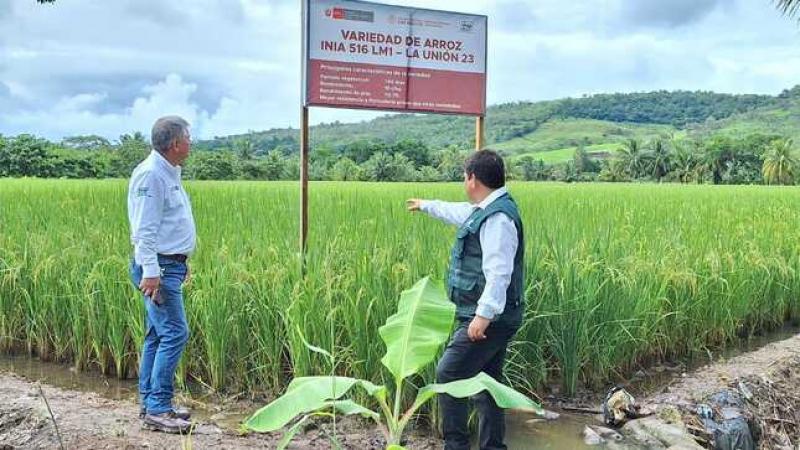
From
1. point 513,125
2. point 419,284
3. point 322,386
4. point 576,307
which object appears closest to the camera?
point 322,386

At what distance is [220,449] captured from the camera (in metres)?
→ 3.60

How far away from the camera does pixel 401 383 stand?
3328 millimetres

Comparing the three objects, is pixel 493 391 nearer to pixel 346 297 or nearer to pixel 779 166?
pixel 346 297

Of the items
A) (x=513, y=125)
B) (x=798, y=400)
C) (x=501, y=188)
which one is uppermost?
(x=513, y=125)

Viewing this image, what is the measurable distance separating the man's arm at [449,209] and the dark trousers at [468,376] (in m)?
0.59

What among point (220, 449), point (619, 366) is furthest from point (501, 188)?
point (619, 366)

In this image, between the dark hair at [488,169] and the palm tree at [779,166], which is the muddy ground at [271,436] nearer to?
the dark hair at [488,169]

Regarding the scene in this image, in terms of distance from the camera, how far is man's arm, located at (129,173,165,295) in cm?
367

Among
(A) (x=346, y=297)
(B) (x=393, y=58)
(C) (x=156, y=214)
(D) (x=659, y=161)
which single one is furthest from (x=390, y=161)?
(D) (x=659, y=161)

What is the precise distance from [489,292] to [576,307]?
1604mm

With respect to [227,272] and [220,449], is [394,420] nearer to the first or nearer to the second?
[220,449]

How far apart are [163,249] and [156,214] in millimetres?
195

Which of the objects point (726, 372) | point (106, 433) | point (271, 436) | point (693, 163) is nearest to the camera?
point (106, 433)

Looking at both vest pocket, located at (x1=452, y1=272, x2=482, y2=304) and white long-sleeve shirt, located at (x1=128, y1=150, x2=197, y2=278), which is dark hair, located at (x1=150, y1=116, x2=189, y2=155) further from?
vest pocket, located at (x1=452, y1=272, x2=482, y2=304)
